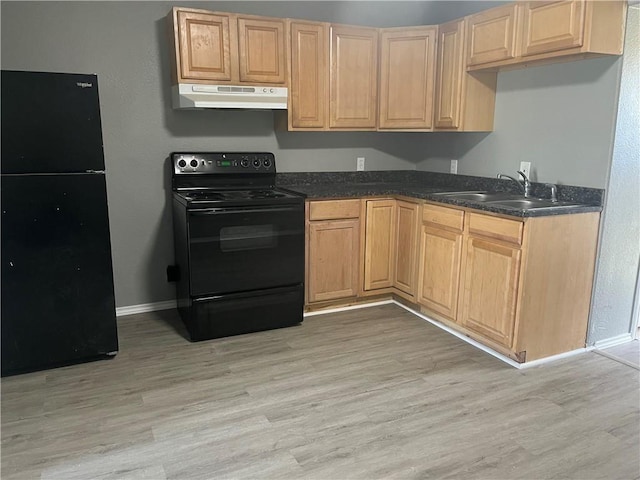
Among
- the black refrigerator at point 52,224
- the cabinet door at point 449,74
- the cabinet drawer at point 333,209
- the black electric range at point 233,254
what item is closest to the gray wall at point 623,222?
the cabinet door at point 449,74

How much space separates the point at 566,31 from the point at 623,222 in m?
1.19

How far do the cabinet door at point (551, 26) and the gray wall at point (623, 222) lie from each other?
335 millimetres

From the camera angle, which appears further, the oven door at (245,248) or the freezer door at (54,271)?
the oven door at (245,248)

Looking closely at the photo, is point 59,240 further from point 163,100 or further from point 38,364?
point 163,100

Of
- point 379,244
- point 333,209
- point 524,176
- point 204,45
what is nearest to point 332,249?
point 333,209

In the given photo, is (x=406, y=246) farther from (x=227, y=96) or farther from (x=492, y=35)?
(x=227, y=96)

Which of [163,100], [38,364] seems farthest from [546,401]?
[163,100]

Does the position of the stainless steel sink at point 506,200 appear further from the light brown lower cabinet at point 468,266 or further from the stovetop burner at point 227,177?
the stovetop burner at point 227,177

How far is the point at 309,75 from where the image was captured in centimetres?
358

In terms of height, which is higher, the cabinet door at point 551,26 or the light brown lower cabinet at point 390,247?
the cabinet door at point 551,26

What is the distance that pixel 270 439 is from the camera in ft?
7.06

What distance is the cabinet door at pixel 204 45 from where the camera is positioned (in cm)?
317

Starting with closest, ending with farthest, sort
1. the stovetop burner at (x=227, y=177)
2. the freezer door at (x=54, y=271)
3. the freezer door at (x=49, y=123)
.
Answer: the freezer door at (x=49, y=123)
the freezer door at (x=54, y=271)
the stovetop burner at (x=227, y=177)

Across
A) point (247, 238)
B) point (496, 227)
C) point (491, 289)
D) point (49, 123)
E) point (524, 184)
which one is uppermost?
point (49, 123)
